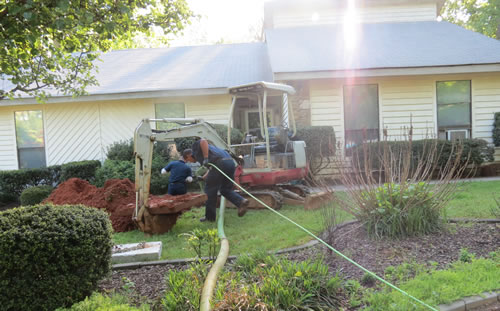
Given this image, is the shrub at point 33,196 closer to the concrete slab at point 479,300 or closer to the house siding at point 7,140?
the house siding at point 7,140

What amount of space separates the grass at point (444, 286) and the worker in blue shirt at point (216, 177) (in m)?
3.87

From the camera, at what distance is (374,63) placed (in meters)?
12.0

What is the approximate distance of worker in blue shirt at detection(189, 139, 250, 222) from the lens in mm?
6801

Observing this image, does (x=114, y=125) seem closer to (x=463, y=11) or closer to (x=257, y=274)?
(x=257, y=274)

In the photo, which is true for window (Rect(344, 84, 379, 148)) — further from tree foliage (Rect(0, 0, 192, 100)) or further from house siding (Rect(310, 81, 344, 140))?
tree foliage (Rect(0, 0, 192, 100))

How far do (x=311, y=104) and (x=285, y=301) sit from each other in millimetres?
10053

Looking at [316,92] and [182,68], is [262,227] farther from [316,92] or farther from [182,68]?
[182,68]

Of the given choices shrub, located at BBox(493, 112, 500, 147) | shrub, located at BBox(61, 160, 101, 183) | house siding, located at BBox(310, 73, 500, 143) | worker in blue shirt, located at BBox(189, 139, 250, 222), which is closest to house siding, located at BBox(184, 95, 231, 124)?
house siding, located at BBox(310, 73, 500, 143)

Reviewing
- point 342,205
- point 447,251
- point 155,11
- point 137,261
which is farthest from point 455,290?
point 155,11

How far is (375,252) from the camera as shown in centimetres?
438

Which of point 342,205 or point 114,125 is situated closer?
point 342,205

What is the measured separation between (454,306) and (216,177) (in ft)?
15.5

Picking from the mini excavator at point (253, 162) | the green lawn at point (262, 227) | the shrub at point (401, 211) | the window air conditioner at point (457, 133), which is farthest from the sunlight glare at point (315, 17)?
the shrub at point (401, 211)

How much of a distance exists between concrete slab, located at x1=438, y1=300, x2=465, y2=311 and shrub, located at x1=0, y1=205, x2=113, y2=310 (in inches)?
125
